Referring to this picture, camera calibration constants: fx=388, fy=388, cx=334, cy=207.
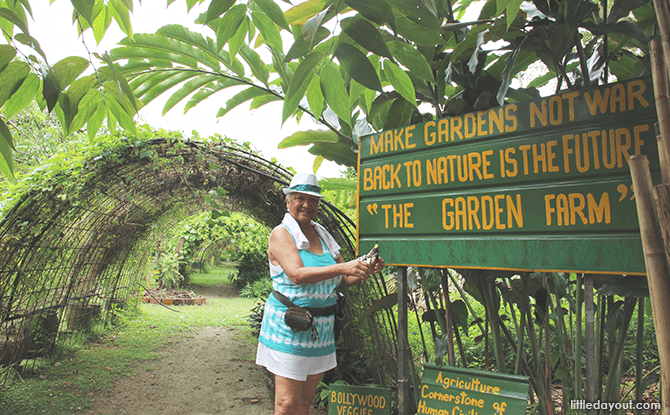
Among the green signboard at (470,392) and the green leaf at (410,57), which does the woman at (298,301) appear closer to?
the green signboard at (470,392)

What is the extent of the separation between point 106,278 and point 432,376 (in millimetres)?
5704

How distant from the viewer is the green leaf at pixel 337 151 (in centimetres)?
207

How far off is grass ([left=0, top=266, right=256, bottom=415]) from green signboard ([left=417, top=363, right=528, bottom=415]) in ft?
9.86

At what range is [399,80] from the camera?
113 cm

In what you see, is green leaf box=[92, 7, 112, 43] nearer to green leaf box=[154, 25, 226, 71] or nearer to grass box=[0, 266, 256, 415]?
green leaf box=[154, 25, 226, 71]

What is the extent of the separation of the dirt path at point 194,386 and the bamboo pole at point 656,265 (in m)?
3.11

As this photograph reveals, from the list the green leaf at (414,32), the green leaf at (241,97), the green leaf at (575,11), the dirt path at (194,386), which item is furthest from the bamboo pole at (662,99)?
the dirt path at (194,386)

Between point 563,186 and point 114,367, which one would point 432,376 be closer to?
point 563,186

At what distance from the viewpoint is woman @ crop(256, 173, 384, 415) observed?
5.61ft

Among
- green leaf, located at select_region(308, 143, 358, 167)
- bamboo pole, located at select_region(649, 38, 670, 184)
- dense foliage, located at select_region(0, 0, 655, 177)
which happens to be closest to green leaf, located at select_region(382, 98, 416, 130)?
dense foliage, located at select_region(0, 0, 655, 177)

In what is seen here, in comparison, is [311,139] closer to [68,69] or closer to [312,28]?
[312,28]

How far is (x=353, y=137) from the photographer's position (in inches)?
86.4

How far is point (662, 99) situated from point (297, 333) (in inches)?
Result: 58.9

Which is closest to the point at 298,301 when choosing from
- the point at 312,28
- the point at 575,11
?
the point at 312,28
